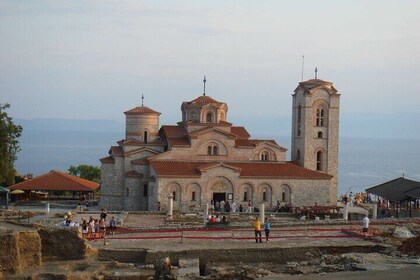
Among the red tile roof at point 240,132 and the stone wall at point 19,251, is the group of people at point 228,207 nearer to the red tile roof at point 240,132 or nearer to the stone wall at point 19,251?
the red tile roof at point 240,132

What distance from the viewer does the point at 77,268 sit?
834 inches

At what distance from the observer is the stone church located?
41.3 metres

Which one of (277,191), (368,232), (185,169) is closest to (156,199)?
(185,169)

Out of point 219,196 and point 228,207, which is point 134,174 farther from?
point 228,207

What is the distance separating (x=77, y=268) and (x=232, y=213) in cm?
1801

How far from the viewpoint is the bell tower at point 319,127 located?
4616cm

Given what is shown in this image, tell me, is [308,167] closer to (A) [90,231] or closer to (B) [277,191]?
(B) [277,191]

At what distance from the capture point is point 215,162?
4291 cm

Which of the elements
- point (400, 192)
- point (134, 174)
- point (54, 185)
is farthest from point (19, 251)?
point (54, 185)

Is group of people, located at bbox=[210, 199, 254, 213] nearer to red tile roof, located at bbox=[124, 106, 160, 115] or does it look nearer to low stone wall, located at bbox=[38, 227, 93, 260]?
red tile roof, located at bbox=[124, 106, 160, 115]

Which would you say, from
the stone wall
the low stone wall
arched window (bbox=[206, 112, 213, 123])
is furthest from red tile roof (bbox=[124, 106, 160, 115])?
the stone wall

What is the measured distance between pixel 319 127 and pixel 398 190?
1049cm

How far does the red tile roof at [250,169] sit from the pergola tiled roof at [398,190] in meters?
4.53

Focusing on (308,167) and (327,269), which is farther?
(308,167)
